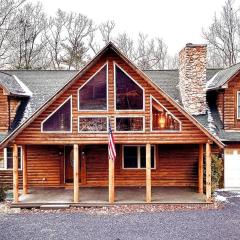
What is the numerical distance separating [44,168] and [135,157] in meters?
4.70

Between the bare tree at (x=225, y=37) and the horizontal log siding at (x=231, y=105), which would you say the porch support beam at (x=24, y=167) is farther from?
the bare tree at (x=225, y=37)

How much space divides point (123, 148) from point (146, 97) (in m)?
4.42

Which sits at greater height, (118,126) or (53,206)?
(118,126)

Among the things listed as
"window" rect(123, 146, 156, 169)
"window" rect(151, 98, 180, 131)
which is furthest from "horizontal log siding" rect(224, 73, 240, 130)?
"window" rect(151, 98, 180, 131)

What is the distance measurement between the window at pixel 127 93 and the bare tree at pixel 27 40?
24881 millimetres

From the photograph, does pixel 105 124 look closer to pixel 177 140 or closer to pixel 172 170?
pixel 177 140

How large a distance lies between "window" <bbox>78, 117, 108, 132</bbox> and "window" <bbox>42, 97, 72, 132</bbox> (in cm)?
54

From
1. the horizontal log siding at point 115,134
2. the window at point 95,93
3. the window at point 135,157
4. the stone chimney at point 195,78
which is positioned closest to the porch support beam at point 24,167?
the horizontal log siding at point 115,134

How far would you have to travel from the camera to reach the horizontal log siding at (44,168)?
62.8 feet

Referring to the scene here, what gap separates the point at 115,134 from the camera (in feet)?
51.4

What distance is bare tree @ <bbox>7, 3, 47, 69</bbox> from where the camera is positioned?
133 feet

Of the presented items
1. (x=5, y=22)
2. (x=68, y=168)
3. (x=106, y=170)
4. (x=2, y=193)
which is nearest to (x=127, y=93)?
(x=106, y=170)

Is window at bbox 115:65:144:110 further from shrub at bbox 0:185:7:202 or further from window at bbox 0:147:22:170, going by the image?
window at bbox 0:147:22:170

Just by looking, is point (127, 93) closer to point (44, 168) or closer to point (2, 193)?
point (44, 168)
